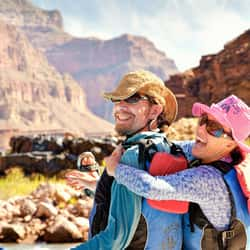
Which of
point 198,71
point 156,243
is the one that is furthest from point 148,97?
point 198,71

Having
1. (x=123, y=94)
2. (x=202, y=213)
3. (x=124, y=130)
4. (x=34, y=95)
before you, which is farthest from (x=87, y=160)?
(x=34, y=95)

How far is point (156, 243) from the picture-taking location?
2.22m

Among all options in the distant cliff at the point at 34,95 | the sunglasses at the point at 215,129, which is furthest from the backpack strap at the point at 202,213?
the distant cliff at the point at 34,95

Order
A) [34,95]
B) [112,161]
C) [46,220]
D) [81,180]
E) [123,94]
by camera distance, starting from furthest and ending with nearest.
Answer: [34,95] → [46,220] → [81,180] → [123,94] → [112,161]

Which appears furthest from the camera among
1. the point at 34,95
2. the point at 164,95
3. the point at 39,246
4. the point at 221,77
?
the point at 34,95

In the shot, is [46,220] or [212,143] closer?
[212,143]

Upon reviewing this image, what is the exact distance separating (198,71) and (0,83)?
12605 cm

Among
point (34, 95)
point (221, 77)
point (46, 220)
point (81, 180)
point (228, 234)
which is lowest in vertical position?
point (46, 220)

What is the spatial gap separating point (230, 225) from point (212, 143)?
318mm

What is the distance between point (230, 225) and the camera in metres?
2.18

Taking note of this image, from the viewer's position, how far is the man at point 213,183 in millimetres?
2109

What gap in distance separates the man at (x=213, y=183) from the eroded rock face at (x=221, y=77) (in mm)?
24979

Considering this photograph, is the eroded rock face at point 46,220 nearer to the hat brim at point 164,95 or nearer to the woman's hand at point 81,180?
the woman's hand at point 81,180

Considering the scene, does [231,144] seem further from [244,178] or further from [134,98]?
[134,98]
